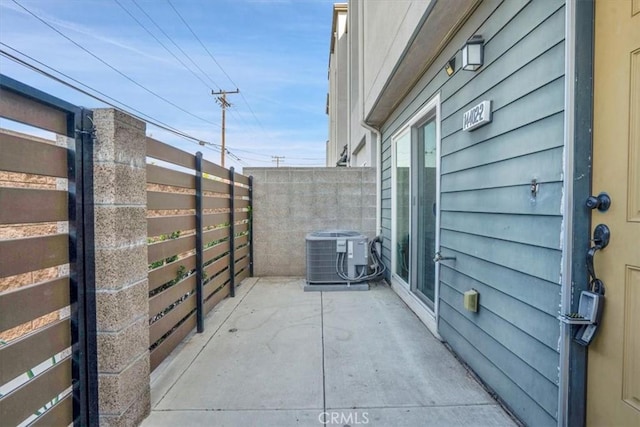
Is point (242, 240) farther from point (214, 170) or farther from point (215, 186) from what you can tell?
point (214, 170)

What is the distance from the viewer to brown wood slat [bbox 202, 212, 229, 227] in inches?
136

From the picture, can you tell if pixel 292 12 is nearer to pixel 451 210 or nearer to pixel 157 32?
pixel 157 32

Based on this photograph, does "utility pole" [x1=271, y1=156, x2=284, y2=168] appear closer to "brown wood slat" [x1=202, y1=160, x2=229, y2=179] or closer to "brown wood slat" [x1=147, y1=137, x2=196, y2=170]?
"brown wood slat" [x1=202, y1=160, x2=229, y2=179]

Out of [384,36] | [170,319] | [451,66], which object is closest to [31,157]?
[170,319]

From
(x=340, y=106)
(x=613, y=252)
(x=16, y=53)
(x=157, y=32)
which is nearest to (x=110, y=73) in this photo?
(x=157, y=32)

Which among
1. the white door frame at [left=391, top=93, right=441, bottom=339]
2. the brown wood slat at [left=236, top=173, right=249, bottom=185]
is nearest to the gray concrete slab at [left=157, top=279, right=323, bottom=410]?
the white door frame at [left=391, top=93, right=441, bottom=339]

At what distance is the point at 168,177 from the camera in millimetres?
2514

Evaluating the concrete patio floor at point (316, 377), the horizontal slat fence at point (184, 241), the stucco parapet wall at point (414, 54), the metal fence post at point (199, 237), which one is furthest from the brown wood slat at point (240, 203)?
the stucco parapet wall at point (414, 54)

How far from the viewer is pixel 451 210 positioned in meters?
2.72

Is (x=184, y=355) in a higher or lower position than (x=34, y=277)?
lower

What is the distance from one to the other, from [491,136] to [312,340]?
206 centimetres

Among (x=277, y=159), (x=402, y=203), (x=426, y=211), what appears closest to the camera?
(x=426, y=211)

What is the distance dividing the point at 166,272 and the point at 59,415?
1105 millimetres

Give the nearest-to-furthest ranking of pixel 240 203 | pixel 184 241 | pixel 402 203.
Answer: pixel 184 241 < pixel 402 203 < pixel 240 203
